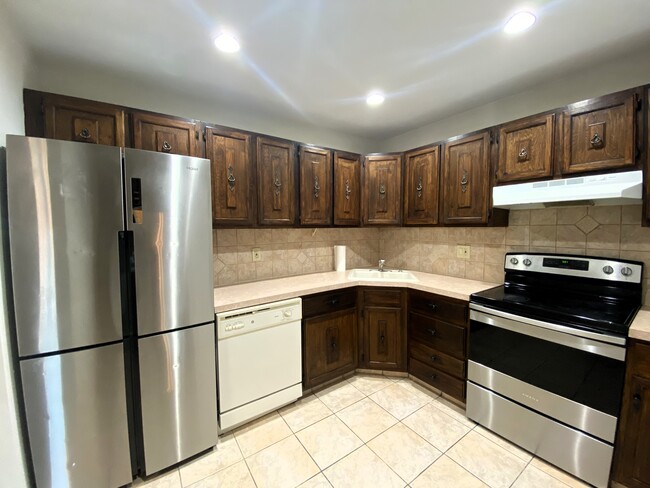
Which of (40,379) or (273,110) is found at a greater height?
(273,110)

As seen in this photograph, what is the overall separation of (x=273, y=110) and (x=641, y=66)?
8.29ft

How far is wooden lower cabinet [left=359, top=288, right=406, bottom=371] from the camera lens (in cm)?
235

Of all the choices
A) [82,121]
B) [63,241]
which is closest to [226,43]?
[82,121]

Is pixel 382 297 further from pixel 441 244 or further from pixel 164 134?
pixel 164 134

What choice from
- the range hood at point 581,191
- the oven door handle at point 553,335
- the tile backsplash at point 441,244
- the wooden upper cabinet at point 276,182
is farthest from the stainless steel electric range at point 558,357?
the wooden upper cabinet at point 276,182

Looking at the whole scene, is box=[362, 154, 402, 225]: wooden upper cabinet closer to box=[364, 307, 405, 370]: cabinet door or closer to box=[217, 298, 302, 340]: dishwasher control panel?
box=[364, 307, 405, 370]: cabinet door

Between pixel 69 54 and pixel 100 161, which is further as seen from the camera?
pixel 69 54

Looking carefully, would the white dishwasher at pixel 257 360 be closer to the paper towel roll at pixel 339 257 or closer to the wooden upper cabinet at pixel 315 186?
the wooden upper cabinet at pixel 315 186

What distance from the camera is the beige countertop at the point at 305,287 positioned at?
183cm

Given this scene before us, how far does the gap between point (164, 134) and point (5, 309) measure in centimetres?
123

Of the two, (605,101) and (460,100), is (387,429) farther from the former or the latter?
(460,100)

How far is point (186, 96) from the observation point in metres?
2.09

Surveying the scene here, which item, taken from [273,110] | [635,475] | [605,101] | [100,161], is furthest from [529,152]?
[100,161]

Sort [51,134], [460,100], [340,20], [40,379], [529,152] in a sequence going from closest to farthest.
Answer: [40,379] → [340,20] → [51,134] → [529,152] → [460,100]
